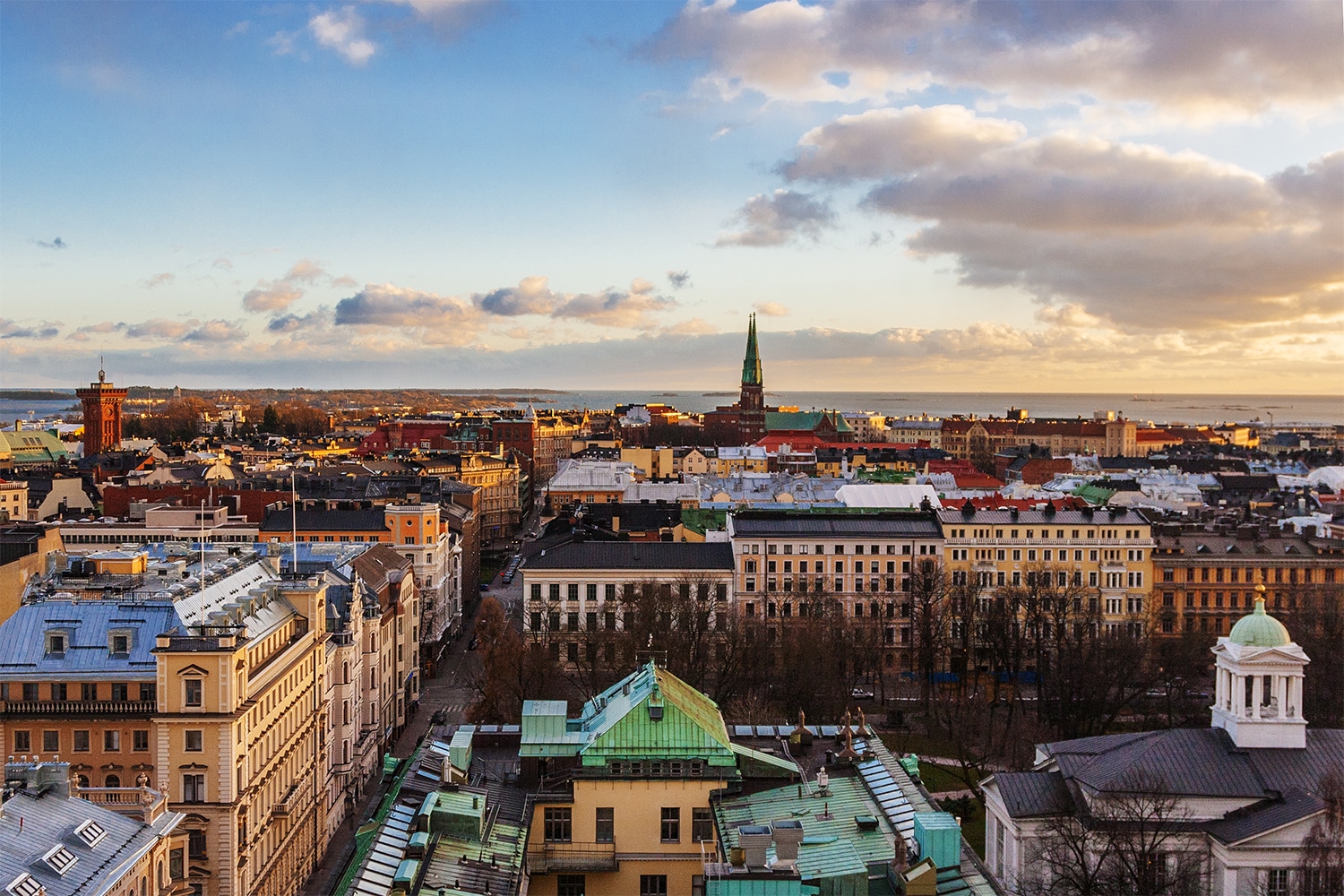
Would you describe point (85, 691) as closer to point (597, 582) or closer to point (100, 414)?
point (597, 582)

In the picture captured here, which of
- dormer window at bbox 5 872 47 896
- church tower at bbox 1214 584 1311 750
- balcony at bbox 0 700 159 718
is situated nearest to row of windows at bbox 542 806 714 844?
dormer window at bbox 5 872 47 896

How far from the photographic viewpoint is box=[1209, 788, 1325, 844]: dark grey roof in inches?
1256

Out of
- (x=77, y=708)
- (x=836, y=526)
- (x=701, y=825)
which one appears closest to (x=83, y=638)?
(x=77, y=708)

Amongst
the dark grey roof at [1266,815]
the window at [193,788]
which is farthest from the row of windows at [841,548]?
the dark grey roof at [1266,815]

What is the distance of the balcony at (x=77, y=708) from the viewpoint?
38344 mm

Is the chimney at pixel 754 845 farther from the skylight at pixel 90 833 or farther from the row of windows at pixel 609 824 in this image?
the skylight at pixel 90 833

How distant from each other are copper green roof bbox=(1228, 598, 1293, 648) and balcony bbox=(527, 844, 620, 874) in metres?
17.7

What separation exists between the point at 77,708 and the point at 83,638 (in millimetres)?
2194

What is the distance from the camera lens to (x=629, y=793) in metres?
32.6

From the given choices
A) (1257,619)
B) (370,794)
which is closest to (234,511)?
(370,794)

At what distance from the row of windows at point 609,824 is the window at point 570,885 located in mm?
887

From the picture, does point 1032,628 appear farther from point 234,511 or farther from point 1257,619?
point 234,511

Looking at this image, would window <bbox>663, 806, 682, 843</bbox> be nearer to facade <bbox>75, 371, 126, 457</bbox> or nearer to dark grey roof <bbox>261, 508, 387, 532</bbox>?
dark grey roof <bbox>261, 508, 387, 532</bbox>

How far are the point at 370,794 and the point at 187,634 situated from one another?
750 inches
